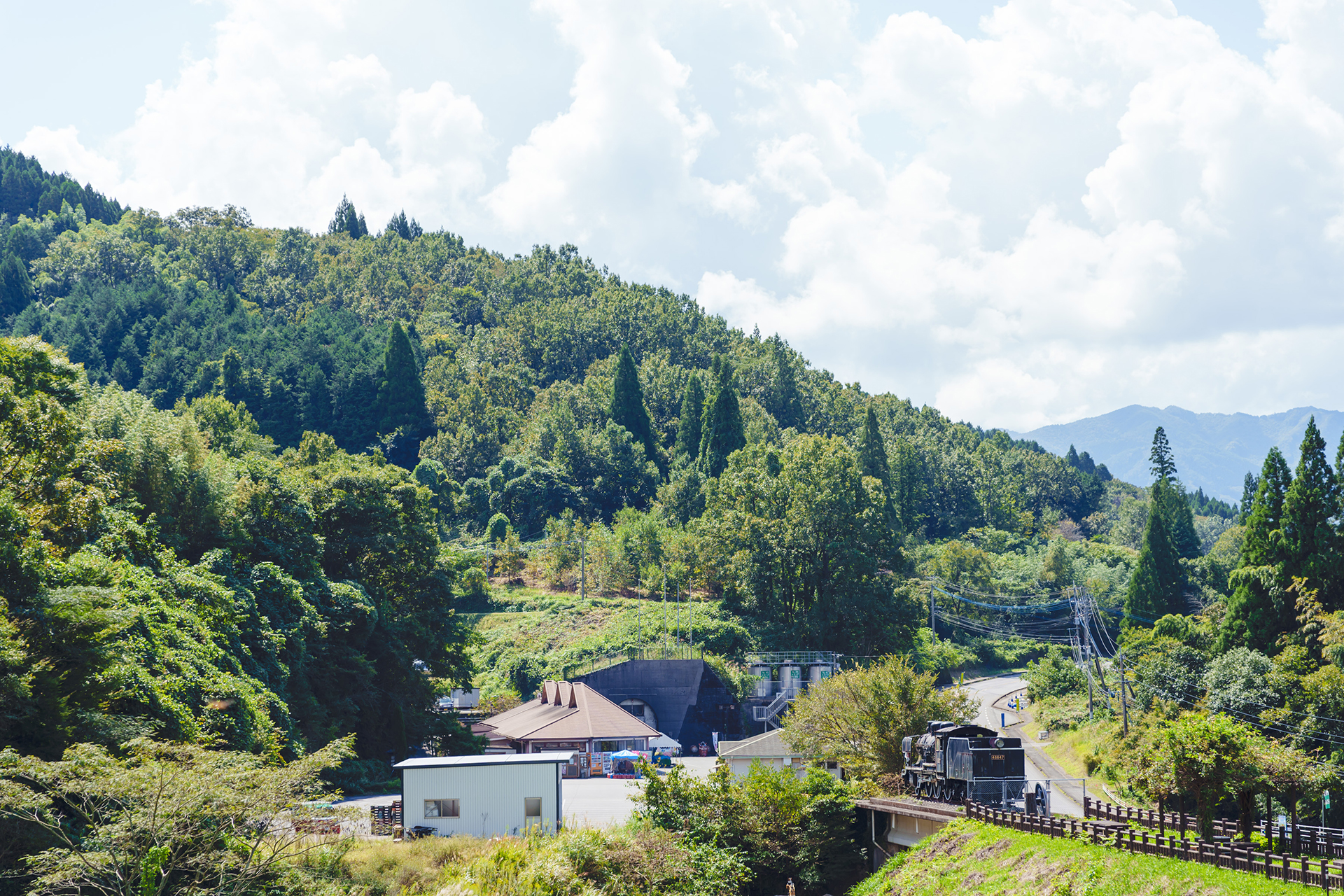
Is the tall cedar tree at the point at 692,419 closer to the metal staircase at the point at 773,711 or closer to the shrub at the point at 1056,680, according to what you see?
the shrub at the point at 1056,680

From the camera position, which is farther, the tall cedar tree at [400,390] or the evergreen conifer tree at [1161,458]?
the tall cedar tree at [400,390]

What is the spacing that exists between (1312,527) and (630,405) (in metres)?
67.2

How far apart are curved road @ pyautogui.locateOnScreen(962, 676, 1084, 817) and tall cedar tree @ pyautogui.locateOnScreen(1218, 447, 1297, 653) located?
9.64 m

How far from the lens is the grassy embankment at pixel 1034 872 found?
2108 centimetres

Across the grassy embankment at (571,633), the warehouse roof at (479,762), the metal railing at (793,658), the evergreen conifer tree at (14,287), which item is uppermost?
the evergreen conifer tree at (14,287)

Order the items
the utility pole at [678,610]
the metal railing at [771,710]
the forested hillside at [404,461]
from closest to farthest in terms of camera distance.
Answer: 1. the forested hillside at [404,461]
2. the metal railing at [771,710]
3. the utility pole at [678,610]

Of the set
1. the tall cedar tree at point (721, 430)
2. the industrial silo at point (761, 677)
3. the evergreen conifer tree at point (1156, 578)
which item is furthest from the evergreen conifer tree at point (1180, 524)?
the industrial silo at point (761, 677)

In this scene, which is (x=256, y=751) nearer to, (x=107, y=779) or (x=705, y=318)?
(x=107, y=779)

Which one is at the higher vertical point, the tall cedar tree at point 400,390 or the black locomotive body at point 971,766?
the tall cedar tree at point 400,390

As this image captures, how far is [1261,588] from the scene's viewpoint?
1854 inches

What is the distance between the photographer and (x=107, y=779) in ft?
76.3

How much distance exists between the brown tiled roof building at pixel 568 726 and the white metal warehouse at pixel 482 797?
1783 cm

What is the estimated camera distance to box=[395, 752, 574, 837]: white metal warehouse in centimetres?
3378

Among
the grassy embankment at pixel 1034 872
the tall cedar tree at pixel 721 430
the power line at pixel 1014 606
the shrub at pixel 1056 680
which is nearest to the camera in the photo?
the grassy embankment at pixel 1034 872
